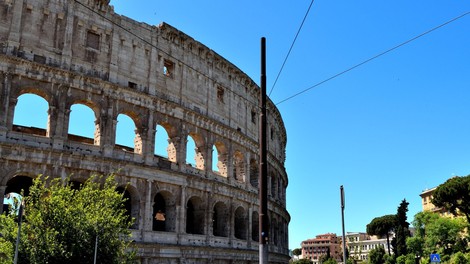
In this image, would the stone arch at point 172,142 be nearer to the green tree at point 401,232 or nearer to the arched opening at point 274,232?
the arched opening at point 274,232

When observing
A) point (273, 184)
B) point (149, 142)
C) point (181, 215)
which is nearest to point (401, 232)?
point (273, 184)

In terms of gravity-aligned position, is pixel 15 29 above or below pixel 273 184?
above

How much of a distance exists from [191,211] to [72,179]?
24.2 ft

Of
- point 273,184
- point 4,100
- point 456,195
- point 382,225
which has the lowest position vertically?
point 273,184

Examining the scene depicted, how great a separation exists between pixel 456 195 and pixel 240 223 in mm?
36927

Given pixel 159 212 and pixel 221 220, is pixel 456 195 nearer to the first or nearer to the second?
pixel 221 220

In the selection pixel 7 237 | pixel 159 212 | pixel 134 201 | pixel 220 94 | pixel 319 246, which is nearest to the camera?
pixel 7 237

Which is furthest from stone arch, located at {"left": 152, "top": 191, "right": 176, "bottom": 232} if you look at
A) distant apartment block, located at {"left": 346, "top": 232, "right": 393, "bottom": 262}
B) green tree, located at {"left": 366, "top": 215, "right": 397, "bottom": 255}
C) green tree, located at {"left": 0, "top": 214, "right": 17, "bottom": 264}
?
distant apartment block, located at {"left": 346, "top": 232, "right": 393, "bottom": 262}

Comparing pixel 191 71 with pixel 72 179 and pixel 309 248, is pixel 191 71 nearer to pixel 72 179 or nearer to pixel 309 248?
pixel 72 179

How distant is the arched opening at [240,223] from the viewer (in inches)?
1107

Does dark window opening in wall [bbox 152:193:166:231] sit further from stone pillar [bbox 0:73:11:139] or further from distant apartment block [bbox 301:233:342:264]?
distant apartment block [bbox 301:233:342:264]

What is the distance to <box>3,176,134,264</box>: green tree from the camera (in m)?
14.2

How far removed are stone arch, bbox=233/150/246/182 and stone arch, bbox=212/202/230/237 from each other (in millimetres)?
3062

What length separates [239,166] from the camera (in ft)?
96.5
